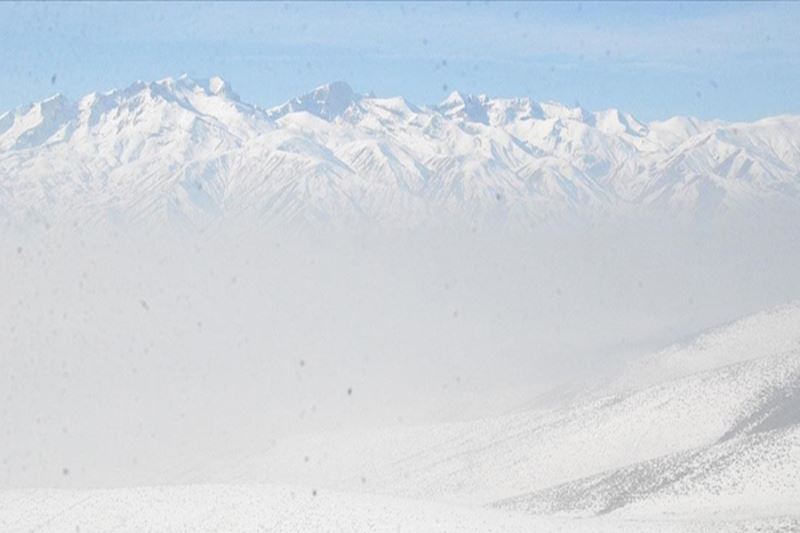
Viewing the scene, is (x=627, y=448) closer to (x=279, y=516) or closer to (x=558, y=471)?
(x=558, y=471)

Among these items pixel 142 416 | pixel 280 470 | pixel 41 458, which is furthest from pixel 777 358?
pixel 142 416

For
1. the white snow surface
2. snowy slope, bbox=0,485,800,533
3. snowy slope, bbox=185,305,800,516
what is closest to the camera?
snowy slope, bbox=0,485,800,533

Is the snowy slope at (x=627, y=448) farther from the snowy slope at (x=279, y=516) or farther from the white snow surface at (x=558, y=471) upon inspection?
the snowy slope at (x=279, y=516)

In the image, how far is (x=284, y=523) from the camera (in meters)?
43.3

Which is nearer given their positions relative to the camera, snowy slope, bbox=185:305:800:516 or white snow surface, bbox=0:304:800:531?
white snow surface, bbox=0:304:800:531

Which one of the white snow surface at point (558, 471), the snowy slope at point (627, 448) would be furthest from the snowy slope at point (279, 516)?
the snowy slope at point (627, 448)

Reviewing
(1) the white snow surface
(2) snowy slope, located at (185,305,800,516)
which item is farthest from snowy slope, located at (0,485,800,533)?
(2) snowy slope, located at (185,305,800,516)

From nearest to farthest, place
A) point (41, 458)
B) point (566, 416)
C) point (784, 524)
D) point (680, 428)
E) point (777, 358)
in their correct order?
point (784, 524) < point (680, 428) < point (777, 358) < point (566, 416) < point (41, 458)

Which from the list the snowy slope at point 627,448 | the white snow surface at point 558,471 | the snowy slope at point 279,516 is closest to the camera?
the snowy slope at point 279,516

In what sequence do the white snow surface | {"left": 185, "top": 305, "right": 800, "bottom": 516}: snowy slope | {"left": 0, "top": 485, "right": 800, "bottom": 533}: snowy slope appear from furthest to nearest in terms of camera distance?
{"left": 185, "top": 305, "right": 800, "bottom": 516}: snowy slope
the white snow surface
{"left": 0, "top": 485, "right": 800, "bottom": 533}: snowy slope

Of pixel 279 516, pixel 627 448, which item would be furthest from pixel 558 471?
pixel 279 516

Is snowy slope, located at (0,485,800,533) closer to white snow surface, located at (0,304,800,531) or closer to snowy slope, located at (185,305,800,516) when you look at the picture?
white snow surface, located at (0,304,800,531)

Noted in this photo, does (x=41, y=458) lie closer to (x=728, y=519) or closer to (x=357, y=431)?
(x=357, y=431)

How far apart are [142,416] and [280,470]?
3882 inches
